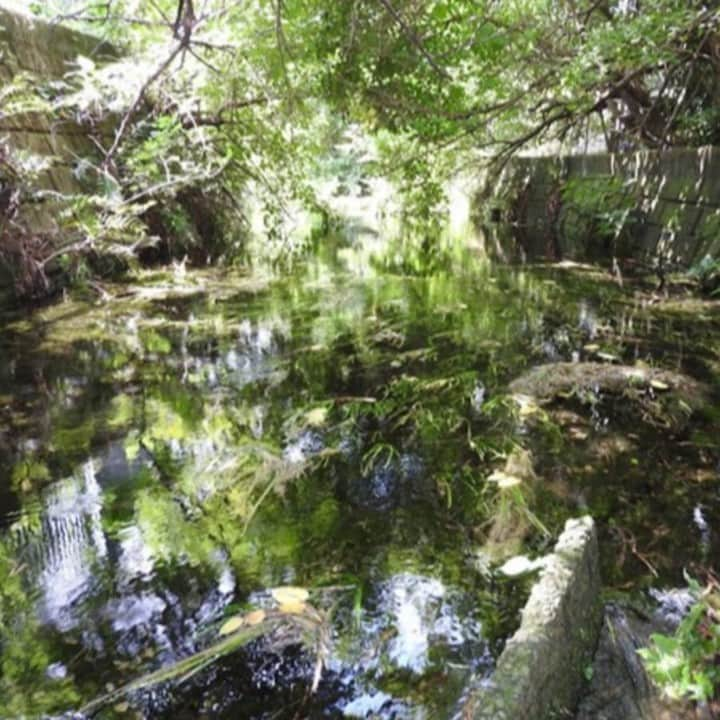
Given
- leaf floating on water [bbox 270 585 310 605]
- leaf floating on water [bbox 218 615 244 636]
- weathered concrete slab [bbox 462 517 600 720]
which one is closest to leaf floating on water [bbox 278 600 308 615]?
leaf floating on water [bbox 270 585 310 605]

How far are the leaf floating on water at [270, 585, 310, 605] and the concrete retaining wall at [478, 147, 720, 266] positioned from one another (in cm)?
520

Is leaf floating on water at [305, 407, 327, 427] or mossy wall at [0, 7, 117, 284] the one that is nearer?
leaf floating on water at [305, 407, 327, 427]

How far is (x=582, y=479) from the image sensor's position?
7.96ft

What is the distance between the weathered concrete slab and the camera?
1122 mm

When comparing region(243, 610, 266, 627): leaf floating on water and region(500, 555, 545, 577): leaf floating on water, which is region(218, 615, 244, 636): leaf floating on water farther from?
region(500, 555, 545, 577): leaf floating on water

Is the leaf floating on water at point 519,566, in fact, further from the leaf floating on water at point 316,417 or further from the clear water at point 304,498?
the leaf floating on water at point 316,417

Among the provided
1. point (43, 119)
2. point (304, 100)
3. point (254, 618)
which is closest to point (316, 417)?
point (254, 618)

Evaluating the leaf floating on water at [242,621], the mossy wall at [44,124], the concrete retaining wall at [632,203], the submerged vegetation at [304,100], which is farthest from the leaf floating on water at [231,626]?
the concrete retaining wall at [632,203]

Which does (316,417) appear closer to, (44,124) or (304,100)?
(304,100)

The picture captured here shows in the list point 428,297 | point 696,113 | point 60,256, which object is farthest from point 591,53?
point 60,256

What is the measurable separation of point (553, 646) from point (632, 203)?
7545 millimetres

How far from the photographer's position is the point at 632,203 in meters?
7.79

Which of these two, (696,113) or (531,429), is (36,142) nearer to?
(531,429)

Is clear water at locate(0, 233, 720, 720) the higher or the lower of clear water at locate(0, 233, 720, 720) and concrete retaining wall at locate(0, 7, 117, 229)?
the lower
